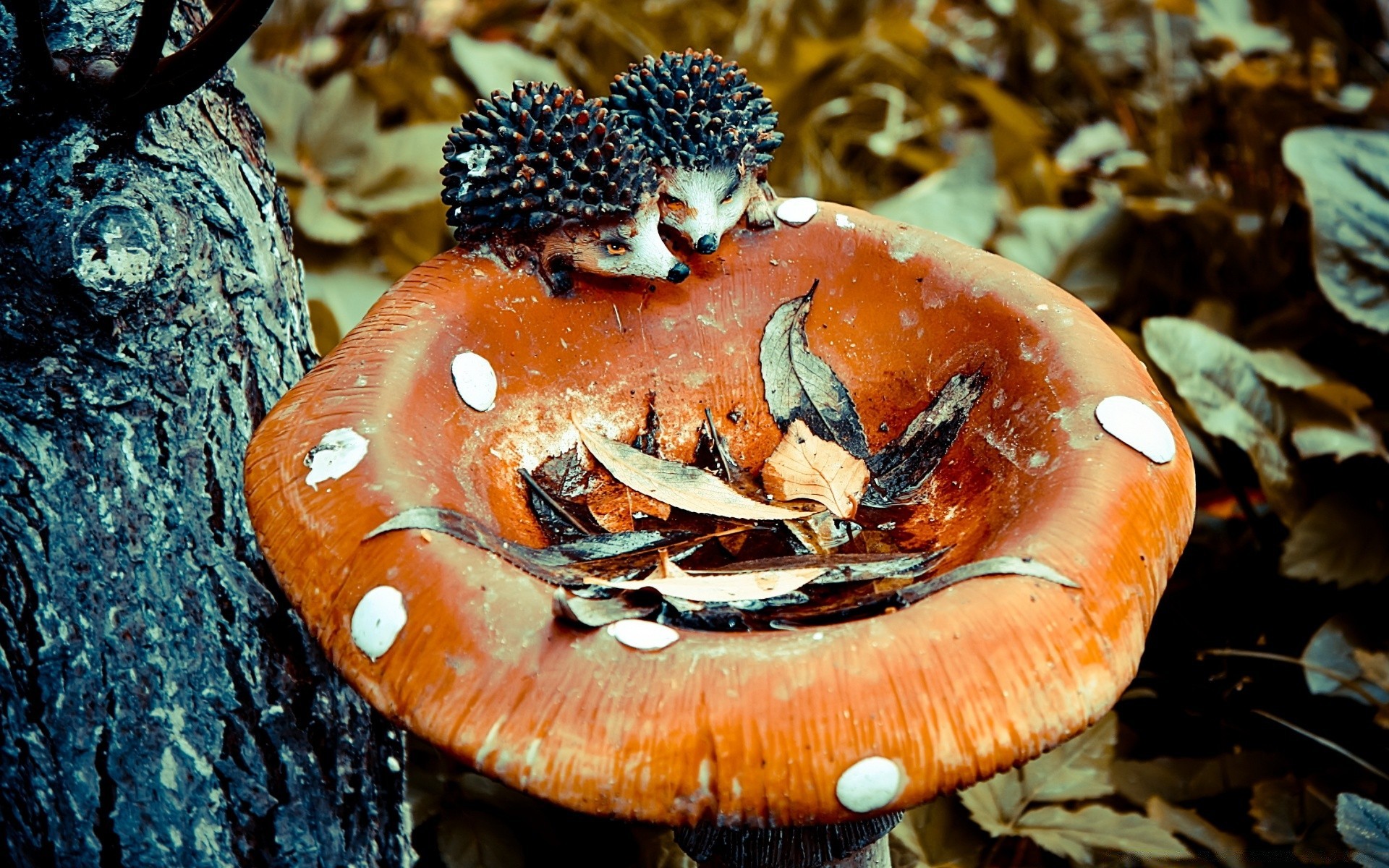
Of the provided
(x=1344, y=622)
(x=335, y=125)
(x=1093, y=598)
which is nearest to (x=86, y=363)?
(x=1093, y=598)

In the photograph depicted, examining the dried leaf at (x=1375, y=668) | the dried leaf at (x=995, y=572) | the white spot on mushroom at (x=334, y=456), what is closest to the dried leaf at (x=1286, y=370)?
the dried leaf at (x=1375, y=668)

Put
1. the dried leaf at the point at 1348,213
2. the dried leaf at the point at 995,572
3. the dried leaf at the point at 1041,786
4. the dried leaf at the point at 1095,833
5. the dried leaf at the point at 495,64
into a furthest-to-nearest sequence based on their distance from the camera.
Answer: the dried leaf at the point at 495,64, the dried leaf at the point at 1348,213, the dried leaf at the point at 1041,786, the dried leaf at the point at 1095,833, the dried leaf at the point at 995,572

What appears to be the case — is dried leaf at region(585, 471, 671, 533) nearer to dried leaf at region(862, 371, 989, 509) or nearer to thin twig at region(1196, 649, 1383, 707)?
dried leaf at region(862, 371, 989, 509)

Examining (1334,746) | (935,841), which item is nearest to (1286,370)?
(1334,746)

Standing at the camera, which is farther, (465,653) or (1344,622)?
(1344,622)

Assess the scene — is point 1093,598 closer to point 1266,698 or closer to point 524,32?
point 1266,698

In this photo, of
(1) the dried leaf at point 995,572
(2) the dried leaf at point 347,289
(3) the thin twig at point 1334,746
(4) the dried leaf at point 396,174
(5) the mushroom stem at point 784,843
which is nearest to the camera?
(1) the dried leaf at point 995,572

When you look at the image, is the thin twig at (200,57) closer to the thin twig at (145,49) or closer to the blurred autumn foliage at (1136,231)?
the thin twig at (145,49)
